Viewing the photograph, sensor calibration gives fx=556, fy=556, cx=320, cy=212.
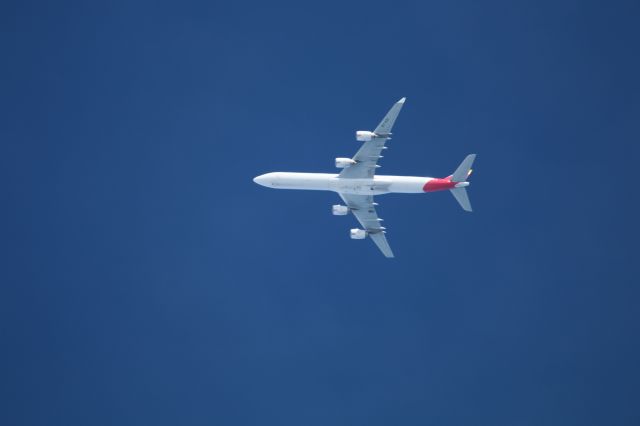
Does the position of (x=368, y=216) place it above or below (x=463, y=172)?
below

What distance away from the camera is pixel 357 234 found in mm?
54438

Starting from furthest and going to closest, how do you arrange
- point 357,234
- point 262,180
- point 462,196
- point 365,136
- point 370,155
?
point 357,234, point 262,180, point 370,155, point 462,196, point 365,136

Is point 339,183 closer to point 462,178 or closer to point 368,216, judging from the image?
point 368,216

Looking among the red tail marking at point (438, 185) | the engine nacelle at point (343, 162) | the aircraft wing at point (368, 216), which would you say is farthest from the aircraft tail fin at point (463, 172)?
the engine nacelle at point (343, 162)

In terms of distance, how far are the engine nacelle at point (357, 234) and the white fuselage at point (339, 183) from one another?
480 cm

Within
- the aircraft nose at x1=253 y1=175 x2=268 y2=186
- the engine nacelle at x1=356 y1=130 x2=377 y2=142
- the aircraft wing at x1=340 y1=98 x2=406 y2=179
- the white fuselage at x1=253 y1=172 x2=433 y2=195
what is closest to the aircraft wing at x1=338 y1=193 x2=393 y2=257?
the white fuselage at x1=253 y1=172 x2=433 y2=195

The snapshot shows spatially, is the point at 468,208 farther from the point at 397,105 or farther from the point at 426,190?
the point at 397,105

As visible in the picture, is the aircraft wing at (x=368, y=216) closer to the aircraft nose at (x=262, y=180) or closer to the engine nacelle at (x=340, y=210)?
the engine nacelle at (x=340, y=210)

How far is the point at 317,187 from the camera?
5128cm

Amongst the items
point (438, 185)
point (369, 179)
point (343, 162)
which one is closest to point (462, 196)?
point (438, 185)

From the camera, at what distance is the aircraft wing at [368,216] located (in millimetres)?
54156

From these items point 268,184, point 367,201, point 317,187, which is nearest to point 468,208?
point 367,201

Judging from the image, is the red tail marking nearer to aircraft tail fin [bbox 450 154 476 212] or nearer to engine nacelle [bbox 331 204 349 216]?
aircraft tail fin [bbox 450 154 476 212]

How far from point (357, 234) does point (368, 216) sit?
2.10 meters
